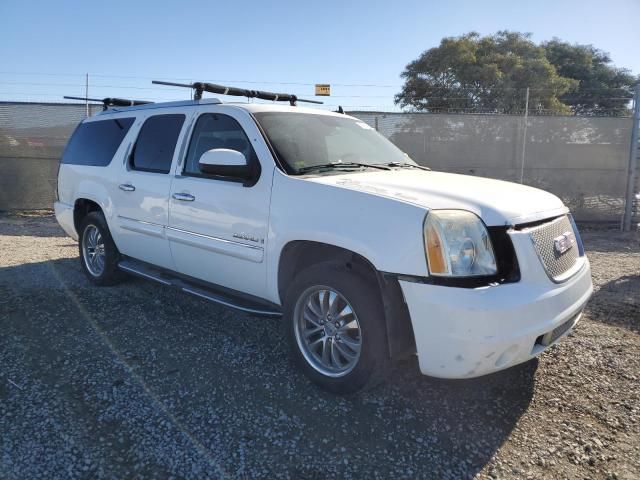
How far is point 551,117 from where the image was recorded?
401 inches

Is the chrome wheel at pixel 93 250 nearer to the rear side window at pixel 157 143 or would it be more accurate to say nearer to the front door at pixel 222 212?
the rear side window at pixel 157 143

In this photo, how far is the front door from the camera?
12.1ft

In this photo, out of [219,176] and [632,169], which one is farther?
[632,169]

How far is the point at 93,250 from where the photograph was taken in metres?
5.85

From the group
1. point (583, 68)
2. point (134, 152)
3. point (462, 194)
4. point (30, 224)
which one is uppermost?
point (583, 68)

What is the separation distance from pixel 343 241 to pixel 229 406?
1245 millimetres

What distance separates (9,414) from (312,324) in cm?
190

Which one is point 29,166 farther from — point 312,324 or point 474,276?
point 474,276

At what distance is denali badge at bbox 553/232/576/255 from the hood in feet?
0.53

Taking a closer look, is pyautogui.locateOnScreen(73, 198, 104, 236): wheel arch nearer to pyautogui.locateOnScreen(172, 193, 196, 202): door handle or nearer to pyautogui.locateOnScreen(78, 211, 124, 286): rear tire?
pyautogui.locateOnScreen(78, 211, 124, 286): rear tire

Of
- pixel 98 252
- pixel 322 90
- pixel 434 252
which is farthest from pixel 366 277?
pixel 322 90

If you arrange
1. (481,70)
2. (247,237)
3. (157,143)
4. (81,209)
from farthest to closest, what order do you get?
1. (481,70)
2. (81,209)
3. (157,143)
4. (247,237)

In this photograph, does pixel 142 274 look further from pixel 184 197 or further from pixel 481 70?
pixel 481 70

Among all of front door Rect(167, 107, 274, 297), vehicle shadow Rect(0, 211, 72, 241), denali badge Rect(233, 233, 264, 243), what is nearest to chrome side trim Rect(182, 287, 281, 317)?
front door Rect(167, 107, 274, 297)
